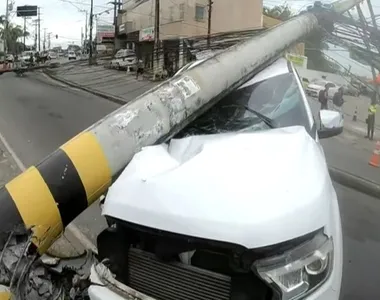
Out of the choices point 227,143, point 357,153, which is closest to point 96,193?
point 227,143

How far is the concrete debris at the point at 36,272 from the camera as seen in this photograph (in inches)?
107

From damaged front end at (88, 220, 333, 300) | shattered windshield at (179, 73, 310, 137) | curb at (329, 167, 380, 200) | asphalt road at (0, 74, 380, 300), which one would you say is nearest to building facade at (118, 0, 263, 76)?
asphalt road at (0, 74, 380, 300)

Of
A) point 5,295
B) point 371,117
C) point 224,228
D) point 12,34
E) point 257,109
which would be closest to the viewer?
point 224,228

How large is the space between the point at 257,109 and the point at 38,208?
178cm

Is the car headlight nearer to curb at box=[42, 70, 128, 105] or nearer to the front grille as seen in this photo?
the front grille

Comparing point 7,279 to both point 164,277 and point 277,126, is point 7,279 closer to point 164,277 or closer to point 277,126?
point 164,277

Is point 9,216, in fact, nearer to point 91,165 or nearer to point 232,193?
point 91,165

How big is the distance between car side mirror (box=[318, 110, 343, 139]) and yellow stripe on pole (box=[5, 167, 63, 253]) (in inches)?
85.5

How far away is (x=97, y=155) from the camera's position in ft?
10.0

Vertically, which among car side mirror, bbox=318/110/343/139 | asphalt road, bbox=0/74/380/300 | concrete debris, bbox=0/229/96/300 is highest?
car side mirror, bbox=318/110/343/139

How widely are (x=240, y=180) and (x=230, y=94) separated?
197 centimetres

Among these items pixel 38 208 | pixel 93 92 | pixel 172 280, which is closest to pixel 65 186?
pixel 38 208

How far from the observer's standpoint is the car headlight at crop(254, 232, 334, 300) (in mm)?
1971

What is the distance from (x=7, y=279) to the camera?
267 centimetres
